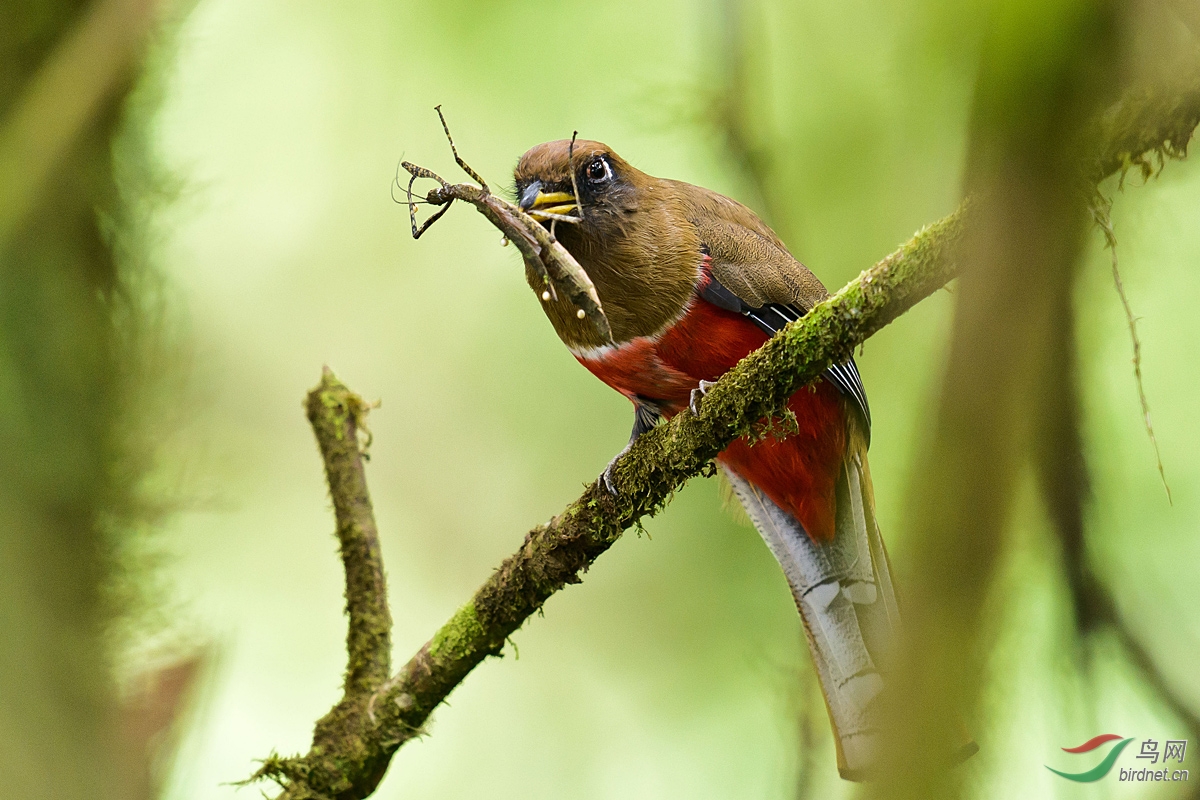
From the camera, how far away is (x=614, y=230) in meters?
2.96

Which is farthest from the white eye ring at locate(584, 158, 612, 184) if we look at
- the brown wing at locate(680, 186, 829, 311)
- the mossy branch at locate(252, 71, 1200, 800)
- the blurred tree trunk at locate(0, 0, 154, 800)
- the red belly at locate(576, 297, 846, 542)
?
the blurred tree trunk at locate(0, 0, 154, 800)

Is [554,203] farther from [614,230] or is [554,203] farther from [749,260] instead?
[749,260]

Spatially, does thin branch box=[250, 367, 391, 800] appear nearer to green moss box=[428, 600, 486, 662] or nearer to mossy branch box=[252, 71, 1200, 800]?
mossy branch box=[252, 71, 1200, 800]

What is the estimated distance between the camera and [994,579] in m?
1.24

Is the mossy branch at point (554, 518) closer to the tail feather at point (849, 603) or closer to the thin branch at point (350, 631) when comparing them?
the thin branch at point (350, 631)

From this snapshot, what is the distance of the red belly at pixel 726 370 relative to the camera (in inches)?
113

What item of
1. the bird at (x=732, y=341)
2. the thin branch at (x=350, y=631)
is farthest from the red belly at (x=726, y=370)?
the thin branch at (x=350, y=631)

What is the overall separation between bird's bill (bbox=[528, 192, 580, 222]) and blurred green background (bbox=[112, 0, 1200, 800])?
959 millimetres

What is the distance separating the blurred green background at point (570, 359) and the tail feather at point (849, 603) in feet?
0.55

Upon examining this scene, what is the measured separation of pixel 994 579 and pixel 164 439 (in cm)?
316

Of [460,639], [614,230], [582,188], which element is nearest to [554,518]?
[460,639]

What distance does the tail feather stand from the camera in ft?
9.39

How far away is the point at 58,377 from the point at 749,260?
87.6 inches

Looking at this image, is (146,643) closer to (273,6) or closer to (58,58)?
(58,58)
